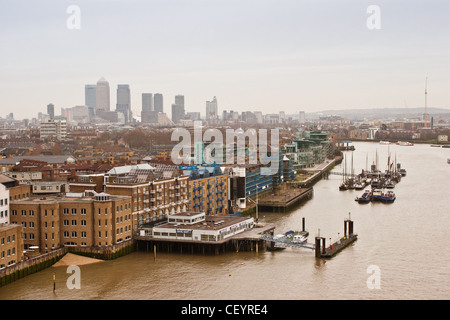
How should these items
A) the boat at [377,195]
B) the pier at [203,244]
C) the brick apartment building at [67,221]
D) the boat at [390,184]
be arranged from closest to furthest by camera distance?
the brick apartment building at [67,221]
the pier at [203,244]
the boat at [377,195]
the boat at [390,184]

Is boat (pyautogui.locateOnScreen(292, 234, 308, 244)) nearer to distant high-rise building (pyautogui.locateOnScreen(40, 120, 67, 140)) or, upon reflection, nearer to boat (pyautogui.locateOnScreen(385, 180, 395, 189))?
boat (pyautogui.locateOnScreen(385, 180, 395, 189))

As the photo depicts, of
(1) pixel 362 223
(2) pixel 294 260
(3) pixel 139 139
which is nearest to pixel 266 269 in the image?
(2) pixel 294 260

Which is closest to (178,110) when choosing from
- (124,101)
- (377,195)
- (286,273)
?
(124,101)

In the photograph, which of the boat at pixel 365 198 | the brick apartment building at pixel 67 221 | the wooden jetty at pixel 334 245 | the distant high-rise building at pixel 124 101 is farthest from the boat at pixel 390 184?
the distant high-rise building at pixel 124 101

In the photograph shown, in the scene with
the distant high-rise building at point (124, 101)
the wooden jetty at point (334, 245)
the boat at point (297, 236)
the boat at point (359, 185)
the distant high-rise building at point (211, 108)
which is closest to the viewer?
the wooden jetty at point (334, 245)

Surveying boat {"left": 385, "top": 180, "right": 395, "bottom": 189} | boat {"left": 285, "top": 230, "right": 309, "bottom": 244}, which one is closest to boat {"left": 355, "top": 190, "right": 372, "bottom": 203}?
boat {"left": 385, "top": 180, "right": 395, "bottom": 189}

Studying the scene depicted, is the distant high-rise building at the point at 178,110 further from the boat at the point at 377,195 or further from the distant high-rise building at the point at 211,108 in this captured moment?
the boat at the point at 377,195

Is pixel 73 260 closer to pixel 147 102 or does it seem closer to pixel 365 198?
pixel 365 198
